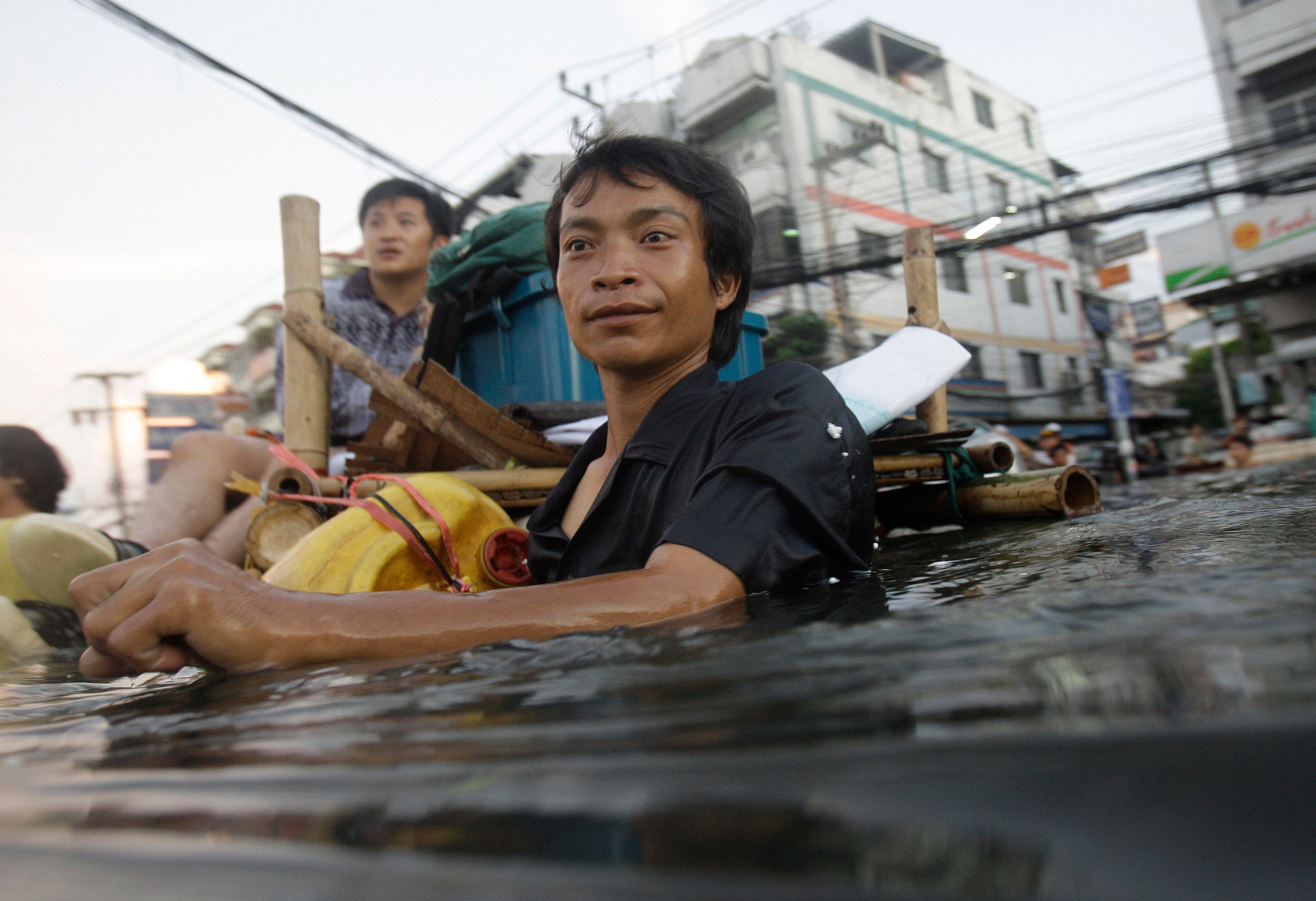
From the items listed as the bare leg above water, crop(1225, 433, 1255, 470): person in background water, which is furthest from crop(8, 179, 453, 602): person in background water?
crop(1225, 433, 1255, 470): person in background water

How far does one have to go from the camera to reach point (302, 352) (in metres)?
2.74

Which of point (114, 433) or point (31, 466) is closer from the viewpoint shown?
point (31, 466)

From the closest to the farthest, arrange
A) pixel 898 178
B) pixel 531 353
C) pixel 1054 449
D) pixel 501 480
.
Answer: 1. pixel 501 480
2. pixel 531 353
3. pixel 1054 449
4. pixel 898 178

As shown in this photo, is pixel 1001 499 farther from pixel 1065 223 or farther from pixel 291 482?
pixel 1065 223

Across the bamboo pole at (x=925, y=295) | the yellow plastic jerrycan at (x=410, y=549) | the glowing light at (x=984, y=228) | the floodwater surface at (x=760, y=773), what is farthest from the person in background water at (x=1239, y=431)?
the floodwater surface at (x=760, y=773)

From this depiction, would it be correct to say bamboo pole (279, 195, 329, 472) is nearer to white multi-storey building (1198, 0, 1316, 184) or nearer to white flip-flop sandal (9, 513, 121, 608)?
white flip-flop sandal (9, 513, 121, 608)

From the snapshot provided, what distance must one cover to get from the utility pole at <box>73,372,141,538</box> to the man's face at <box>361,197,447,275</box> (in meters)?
19.2

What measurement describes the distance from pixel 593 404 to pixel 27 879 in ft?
7.98

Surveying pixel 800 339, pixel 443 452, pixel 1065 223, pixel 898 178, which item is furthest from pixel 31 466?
pixel 898 178

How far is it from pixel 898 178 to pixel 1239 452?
13.4 meters

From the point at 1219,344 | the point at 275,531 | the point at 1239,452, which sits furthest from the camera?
the point at 1219,344

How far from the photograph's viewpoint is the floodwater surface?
32cm

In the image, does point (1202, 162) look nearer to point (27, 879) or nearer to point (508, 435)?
point (508, 435)

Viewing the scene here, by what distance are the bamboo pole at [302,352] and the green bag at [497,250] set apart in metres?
0.62
